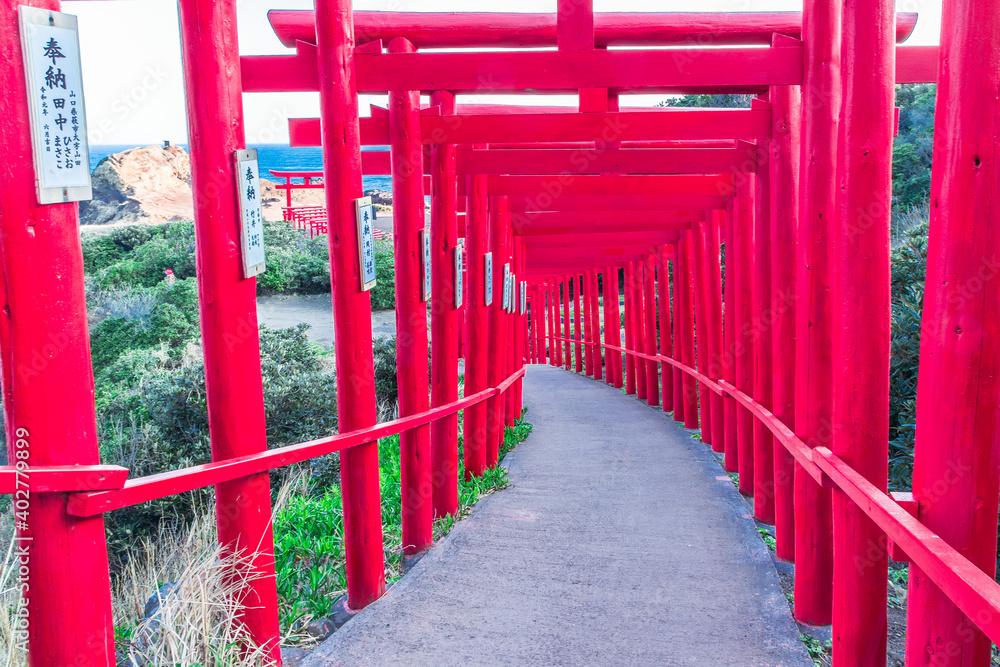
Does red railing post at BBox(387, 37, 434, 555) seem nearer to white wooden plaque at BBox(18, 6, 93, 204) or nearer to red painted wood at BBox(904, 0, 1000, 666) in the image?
white wooden plaque at BBox(18, 6, 93, 204)

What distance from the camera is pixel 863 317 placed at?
320 cm

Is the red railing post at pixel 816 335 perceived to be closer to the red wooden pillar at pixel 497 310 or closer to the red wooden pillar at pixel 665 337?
the red wooden pillar at pixel 497 310

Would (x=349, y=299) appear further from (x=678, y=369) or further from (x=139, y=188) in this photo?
(x=139, y=188)

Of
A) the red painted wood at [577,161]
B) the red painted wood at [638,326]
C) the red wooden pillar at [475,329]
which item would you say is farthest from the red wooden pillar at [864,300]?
the red painted wood at [638,326]

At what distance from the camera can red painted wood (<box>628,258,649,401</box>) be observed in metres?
15.6

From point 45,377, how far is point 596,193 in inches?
295

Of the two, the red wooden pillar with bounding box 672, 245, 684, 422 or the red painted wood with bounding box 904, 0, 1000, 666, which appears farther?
the red wooden pillar with bounding box 672, 245, 684, 422

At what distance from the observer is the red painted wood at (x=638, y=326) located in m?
15.6

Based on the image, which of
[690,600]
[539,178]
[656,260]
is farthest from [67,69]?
[656,260]

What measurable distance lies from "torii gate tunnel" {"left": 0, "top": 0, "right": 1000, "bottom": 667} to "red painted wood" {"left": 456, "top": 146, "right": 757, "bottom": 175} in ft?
0.08

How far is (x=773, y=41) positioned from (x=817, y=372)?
2.59 metres

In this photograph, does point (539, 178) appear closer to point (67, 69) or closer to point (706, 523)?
point (706, 523)

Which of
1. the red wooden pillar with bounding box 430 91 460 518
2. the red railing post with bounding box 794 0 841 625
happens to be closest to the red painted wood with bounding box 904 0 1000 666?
the red railing post with bounding box 794 0 841 625

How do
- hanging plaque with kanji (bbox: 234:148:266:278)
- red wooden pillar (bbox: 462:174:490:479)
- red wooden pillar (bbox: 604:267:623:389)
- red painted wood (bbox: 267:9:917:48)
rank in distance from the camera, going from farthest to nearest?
red wooden pillar (bbox: 604:267:623:389) < red wooden pillar (bbox: 462:174:490:479) < red painted wood (bbox: 267:9:917:48) < hanging plaque with kanji (bbox: 234:148:266:278)
